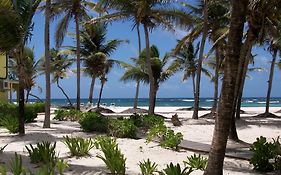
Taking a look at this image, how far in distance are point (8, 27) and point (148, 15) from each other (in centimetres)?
1310

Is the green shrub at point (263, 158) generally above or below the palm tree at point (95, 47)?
below

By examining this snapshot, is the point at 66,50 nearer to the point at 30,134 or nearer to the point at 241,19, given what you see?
the point at 30,134

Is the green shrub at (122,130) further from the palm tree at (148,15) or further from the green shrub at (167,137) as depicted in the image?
the palm tree at (148,15)

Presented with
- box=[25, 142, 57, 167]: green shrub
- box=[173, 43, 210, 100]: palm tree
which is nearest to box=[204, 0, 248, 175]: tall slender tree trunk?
box=[25, 142, 57, 167]: green shrub

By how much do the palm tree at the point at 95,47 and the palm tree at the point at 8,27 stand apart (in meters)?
22.8

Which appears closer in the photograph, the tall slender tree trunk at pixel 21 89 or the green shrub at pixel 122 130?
the tall slender tree trunk at pixel 21 89

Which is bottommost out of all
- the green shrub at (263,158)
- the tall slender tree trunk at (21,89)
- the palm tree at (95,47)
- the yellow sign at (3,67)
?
the green shrub at (263,158)

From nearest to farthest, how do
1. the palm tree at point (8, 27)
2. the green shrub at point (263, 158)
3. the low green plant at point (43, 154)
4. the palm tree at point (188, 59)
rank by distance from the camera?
the low green plant at point (43, 154) < the palm tree at point (8, 27) < the green shrub at point (263, 158) < the palm tree at point (188, 59)

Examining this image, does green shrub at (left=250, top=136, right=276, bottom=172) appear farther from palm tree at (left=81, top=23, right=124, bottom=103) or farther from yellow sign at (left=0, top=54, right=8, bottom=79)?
palm tree at (left=81, top=23, right=124, bottom=103)

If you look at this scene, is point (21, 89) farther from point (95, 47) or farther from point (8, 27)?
point (95, 47)

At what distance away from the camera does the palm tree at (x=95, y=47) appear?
32.6 m

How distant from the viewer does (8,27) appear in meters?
8.92

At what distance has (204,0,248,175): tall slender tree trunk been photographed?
632 cm

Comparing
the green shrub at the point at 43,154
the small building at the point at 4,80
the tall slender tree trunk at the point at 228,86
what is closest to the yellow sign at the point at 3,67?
the small building at the point at 4,80
